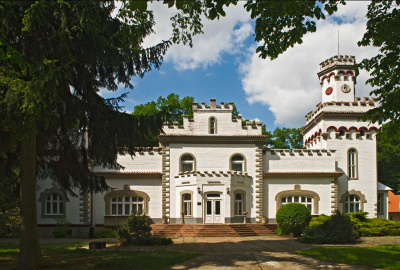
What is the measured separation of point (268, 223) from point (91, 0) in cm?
2210

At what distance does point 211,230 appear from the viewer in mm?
27109

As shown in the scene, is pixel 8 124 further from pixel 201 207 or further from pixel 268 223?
pixel 268 223

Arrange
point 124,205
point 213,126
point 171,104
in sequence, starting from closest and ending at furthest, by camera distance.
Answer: point 124,205, point 213,126, point 171,104

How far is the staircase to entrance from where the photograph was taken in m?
26.8

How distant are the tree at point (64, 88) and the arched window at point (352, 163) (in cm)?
2078

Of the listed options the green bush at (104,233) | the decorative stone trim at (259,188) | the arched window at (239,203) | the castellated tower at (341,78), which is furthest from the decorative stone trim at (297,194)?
the green bush at (104,233)

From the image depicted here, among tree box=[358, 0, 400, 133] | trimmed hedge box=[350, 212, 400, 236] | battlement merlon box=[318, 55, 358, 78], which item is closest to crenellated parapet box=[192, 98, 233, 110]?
battlement merlon box=[318, 55, 358, 78]

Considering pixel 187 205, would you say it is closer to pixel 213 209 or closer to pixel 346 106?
pixel 213 209

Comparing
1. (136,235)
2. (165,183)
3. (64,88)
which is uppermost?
(64,88)

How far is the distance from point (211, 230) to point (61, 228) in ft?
32.3

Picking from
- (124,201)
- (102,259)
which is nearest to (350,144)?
(124,201)

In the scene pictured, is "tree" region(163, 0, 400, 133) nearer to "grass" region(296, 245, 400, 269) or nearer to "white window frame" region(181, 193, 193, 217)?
"grass" region(296, 245, 400, 269)

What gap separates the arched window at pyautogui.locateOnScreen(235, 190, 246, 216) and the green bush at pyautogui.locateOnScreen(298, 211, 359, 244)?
26.5ft

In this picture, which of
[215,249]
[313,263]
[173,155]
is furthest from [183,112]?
[313,263]
